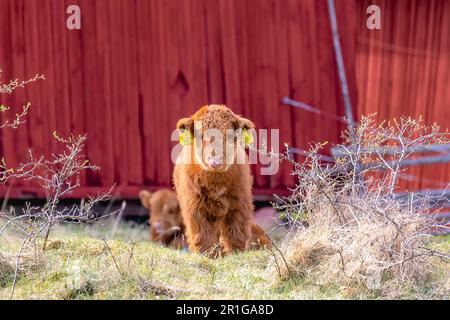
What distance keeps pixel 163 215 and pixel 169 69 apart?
5.91ft

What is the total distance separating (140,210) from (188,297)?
4.67 metres

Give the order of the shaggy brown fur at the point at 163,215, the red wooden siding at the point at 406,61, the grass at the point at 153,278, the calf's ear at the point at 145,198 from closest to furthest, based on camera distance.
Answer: the grass at the point at 153,278 < the shaggy brown fur at the point at 163,215 < the calf's ear at the point at 145,198 < the red wooden siding at the point at 406,61

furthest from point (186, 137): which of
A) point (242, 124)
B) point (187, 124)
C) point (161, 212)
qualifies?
point (161, 212)

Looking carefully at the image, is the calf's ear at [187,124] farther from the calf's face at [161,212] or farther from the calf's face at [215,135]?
the calf's face at [161,212]

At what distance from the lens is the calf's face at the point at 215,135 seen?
7.93 meters

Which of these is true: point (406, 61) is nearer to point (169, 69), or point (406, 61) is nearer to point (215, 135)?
point (169, 69)

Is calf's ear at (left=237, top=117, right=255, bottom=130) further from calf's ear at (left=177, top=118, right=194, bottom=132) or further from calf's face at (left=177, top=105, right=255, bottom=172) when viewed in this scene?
calf's ear at (left=177, top=118, right=194, bottom=132)

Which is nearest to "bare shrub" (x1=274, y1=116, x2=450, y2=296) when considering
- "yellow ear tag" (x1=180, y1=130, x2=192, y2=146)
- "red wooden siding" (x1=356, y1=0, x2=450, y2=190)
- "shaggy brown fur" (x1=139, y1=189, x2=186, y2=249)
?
"yellow ear tag" (x1=180, y1=130, x2=192, y2=146)

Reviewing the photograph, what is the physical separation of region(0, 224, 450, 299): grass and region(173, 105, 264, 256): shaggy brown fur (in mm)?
432

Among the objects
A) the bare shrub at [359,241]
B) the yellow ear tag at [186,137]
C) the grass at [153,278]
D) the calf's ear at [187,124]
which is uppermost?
the calf's ear at [187,124]

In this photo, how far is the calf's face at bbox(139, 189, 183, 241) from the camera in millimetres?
10266

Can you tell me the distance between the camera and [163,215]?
10.3 m

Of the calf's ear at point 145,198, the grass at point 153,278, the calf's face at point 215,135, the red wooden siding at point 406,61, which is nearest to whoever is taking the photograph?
the grass at point 153,278

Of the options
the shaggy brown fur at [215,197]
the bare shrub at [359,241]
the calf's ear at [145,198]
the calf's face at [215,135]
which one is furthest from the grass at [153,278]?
the calf's ear at [145,198]
